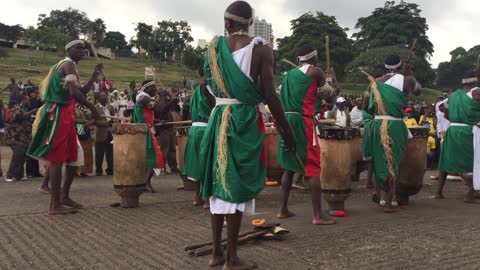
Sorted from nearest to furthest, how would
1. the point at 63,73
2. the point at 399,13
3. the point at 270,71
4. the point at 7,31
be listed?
the point at 270,71 → the point at 63,73 → the point at 399,13 → the point at 7,31

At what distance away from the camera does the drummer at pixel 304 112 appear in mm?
5926

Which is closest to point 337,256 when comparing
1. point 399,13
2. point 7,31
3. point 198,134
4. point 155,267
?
point 155,267

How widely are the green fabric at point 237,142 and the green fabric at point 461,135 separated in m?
4.97

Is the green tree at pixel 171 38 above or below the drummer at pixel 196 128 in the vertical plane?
above

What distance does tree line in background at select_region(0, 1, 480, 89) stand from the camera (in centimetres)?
5475

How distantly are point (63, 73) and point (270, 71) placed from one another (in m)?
3.59

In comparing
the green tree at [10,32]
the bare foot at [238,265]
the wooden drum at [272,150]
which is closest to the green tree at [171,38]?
the green tree at [10,32]

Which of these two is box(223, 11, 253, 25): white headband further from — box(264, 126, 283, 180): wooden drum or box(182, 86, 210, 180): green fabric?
box(264, 126, 283, 180): wooden drum

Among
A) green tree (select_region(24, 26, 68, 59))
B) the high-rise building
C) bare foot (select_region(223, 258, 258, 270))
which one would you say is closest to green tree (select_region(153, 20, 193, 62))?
green tree (select_region(24, 26, 68, 59))

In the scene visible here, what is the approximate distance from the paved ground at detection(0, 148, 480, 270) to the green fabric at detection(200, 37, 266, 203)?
29.2 inches

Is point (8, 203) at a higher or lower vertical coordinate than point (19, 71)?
lower

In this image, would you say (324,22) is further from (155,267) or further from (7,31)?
(155,267)

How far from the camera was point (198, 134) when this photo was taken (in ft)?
22.0

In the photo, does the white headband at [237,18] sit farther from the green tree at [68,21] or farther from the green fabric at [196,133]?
the green tree at [68,21]
